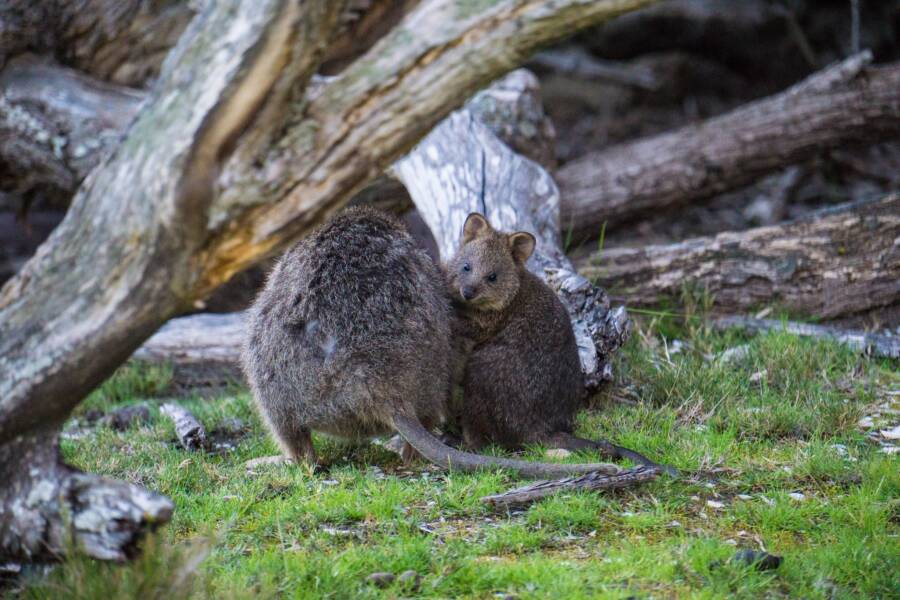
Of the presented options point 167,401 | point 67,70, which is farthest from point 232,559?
point 67,70

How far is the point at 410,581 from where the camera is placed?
4.57m

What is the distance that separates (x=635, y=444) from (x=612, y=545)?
4.80ft

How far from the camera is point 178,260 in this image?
3.97m

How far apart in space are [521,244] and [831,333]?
2.62 meters

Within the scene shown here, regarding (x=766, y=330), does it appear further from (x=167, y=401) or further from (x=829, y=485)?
(x=167, y=401)

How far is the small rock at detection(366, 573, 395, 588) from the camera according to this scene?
458 cm

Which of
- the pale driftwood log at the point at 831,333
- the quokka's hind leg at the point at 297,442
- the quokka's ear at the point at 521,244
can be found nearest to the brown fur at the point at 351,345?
the quokka's hind leg at the point at 297,442

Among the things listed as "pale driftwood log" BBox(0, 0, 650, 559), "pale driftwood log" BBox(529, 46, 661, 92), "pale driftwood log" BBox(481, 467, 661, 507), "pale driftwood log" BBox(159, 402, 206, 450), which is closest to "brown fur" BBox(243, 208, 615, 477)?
"pale driftwood log" BBox(481, 467, 661, 507)

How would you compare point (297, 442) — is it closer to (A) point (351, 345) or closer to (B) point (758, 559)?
(A) point (351, 345)

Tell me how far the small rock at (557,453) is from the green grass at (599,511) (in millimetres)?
444

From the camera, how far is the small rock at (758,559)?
15.4 ft

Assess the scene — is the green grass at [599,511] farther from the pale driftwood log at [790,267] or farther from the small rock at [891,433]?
the pale driftwood log at [790,267]

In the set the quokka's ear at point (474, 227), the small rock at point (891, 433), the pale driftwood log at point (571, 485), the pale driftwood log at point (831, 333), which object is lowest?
the small rock at point (891, 433)

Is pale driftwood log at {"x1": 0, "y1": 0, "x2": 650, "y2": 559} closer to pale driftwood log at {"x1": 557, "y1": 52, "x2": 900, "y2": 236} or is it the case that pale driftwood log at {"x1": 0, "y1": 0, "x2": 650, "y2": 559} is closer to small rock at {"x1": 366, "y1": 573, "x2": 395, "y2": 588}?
small rock at {"x1": 366, "y1": 573, "x2": 395, "y2": 588}
